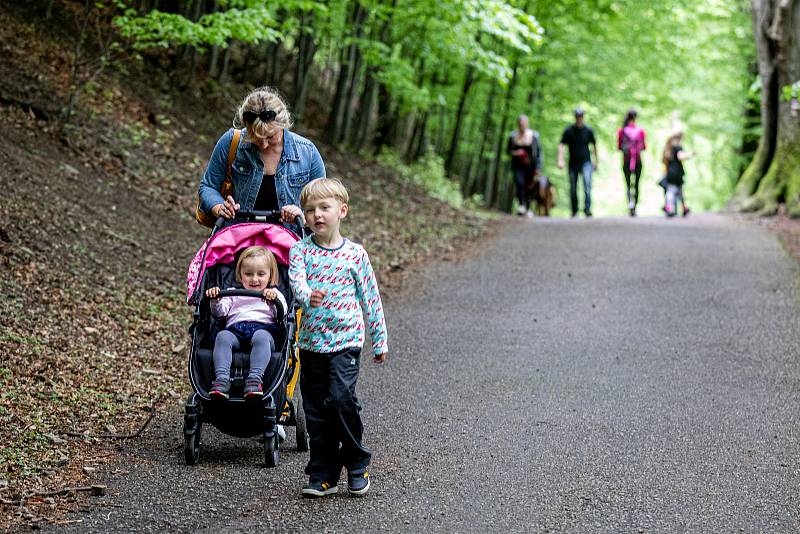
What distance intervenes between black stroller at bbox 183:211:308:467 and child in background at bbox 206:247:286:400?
0.07 metres

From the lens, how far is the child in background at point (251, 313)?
6074 millimetres

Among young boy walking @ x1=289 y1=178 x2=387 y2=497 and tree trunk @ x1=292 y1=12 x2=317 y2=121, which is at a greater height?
tree trunk @ x1=292 y1=12 x2=317 y2=121

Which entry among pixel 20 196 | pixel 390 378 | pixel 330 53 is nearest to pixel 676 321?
pixel 390 378

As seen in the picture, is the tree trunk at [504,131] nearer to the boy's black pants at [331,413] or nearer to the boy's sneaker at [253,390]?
the boy's sneaker at [253,390]

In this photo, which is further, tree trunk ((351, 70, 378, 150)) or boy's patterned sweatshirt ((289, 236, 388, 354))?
tree trunk ((351, 70, 378, 150))

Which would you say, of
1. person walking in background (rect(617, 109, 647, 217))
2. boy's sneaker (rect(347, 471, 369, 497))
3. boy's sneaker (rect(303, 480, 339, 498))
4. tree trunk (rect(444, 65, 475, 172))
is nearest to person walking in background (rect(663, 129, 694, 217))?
person walking in background (rect(617, 109, 647, 217))

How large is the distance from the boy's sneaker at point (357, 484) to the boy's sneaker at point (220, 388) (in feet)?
2.95

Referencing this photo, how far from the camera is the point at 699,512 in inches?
211

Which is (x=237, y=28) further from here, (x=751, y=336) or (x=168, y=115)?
(x=751, y=336)

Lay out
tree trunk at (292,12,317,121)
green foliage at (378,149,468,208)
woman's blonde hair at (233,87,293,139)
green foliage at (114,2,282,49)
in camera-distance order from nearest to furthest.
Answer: woman's blonde hair at (233,87,293,139), green foliage at (114,2,282,49), tree trunk at (292,12,317,121), green foliage at (378,149,468,208)

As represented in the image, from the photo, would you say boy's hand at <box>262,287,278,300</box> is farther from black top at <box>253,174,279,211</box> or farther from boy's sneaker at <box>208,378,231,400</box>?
black top at <box>253,174,279,211</box>

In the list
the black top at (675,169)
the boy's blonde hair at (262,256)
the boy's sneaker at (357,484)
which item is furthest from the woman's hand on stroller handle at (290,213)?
the black top at (675,169)

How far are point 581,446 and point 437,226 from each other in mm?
11109

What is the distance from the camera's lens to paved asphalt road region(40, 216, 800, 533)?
5305 mm
